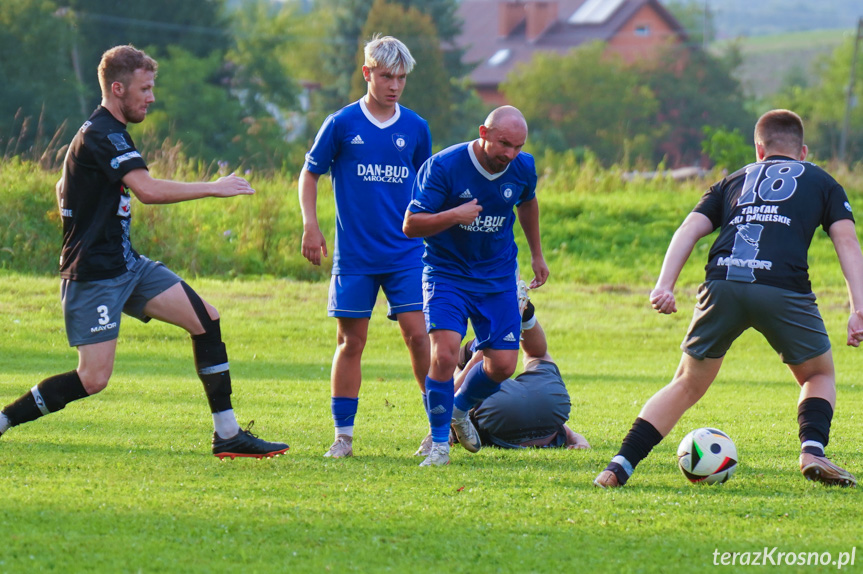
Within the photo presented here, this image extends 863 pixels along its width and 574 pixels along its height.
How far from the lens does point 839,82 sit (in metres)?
80.1

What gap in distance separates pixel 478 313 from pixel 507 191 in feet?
2.36

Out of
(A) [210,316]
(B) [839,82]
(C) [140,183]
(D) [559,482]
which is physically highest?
(B) [839,82]

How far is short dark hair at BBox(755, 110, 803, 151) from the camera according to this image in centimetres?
586

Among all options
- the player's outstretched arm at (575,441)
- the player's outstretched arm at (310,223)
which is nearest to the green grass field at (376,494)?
the player's outstretched arm at (575,441)

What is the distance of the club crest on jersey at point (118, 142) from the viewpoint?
5781mm

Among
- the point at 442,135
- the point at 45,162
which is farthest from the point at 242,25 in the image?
the point at 45,162

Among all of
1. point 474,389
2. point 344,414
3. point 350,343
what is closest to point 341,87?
point 350,343

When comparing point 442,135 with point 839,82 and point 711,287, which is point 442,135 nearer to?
point 839,82

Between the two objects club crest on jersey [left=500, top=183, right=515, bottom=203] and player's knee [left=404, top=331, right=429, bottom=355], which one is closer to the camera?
club crest on jersey [left=500, top=183, right=515, bottom=203]

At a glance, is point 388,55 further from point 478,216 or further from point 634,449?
point 634,449

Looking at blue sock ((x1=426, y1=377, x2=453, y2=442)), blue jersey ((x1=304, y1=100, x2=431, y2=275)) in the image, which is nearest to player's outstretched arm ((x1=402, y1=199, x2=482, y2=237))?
blue jersey ((x1=304, y1=100, x2=431, y2=275))

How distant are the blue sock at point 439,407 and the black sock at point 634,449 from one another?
107 cm

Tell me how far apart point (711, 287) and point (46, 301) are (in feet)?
36.1

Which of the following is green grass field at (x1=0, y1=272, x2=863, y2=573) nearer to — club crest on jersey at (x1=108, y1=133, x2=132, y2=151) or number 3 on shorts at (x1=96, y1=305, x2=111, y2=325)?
number 3 on shorts at (x1=96, y1=305, x2=111, y2=325)
